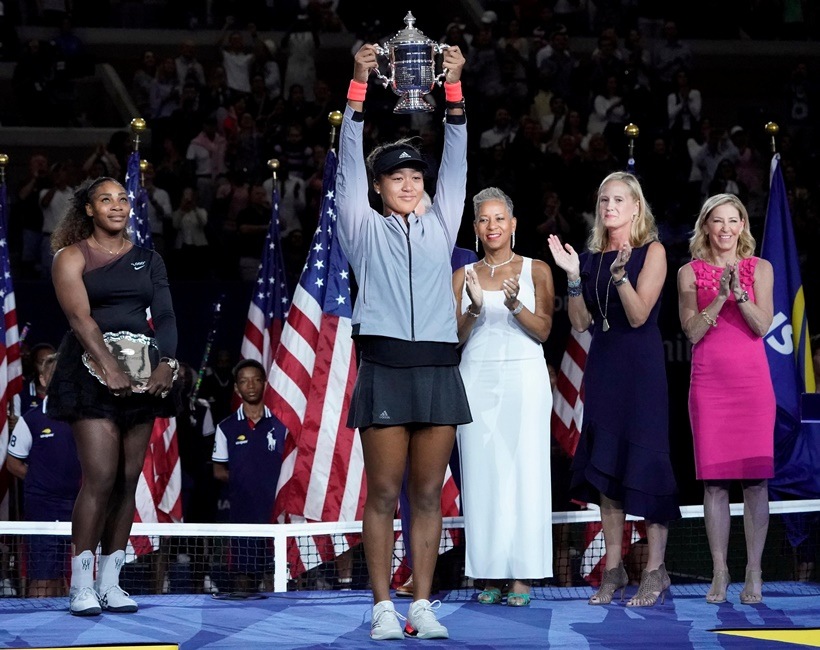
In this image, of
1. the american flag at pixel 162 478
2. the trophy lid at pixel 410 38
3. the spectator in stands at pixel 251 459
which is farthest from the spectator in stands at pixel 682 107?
the trophy lid at pixel 410 38

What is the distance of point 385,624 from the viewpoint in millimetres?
4453

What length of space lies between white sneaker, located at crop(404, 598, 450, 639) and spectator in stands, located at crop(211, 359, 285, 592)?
9.85ft

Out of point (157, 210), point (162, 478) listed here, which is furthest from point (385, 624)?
point (157, 210)

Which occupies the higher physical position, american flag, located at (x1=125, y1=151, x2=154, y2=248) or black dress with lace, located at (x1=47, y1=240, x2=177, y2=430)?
american flag, located at (x1=125, y1=151, x2=154, y2=248)

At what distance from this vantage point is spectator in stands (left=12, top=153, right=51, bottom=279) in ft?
36.0


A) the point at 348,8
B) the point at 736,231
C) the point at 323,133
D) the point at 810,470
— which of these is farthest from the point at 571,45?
the point at 736,231

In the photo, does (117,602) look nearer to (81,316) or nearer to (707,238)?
(81,316)

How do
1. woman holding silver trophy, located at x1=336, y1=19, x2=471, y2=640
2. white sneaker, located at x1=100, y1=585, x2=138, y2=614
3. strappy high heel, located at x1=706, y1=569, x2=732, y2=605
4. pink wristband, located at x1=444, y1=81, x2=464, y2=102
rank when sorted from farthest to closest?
strappy high heel, located at x1=706, y1=569, x2=732, y2=605, white sneaker, located at x1=100, y1=585, x2=138, y2=614, pink wristband, located at x1=444, y1=81, x2=464, y2=102, woman holding silver trophy, located at x1=336, y1=19, x2=471, y2=640

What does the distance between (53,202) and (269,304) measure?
9.49ft

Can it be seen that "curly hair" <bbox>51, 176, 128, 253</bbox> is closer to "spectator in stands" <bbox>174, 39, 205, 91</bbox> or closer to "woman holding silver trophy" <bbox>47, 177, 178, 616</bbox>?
"woman holding silver trophy" <bbox>47, 177, 178, 616</bbox>

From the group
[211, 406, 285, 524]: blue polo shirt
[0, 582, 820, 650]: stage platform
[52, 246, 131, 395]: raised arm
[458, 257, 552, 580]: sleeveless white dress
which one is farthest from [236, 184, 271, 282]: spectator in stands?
[52, 246, 131, 395]: raised arm

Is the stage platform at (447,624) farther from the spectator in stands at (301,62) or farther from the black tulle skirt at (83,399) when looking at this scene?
the spectator in stands at (301,62)

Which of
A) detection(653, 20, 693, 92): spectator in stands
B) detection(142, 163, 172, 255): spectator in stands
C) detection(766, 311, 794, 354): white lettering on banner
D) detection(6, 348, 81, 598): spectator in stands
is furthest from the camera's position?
detection(653, 20, 693, 92): spectator in stands

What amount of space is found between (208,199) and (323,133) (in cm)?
129
